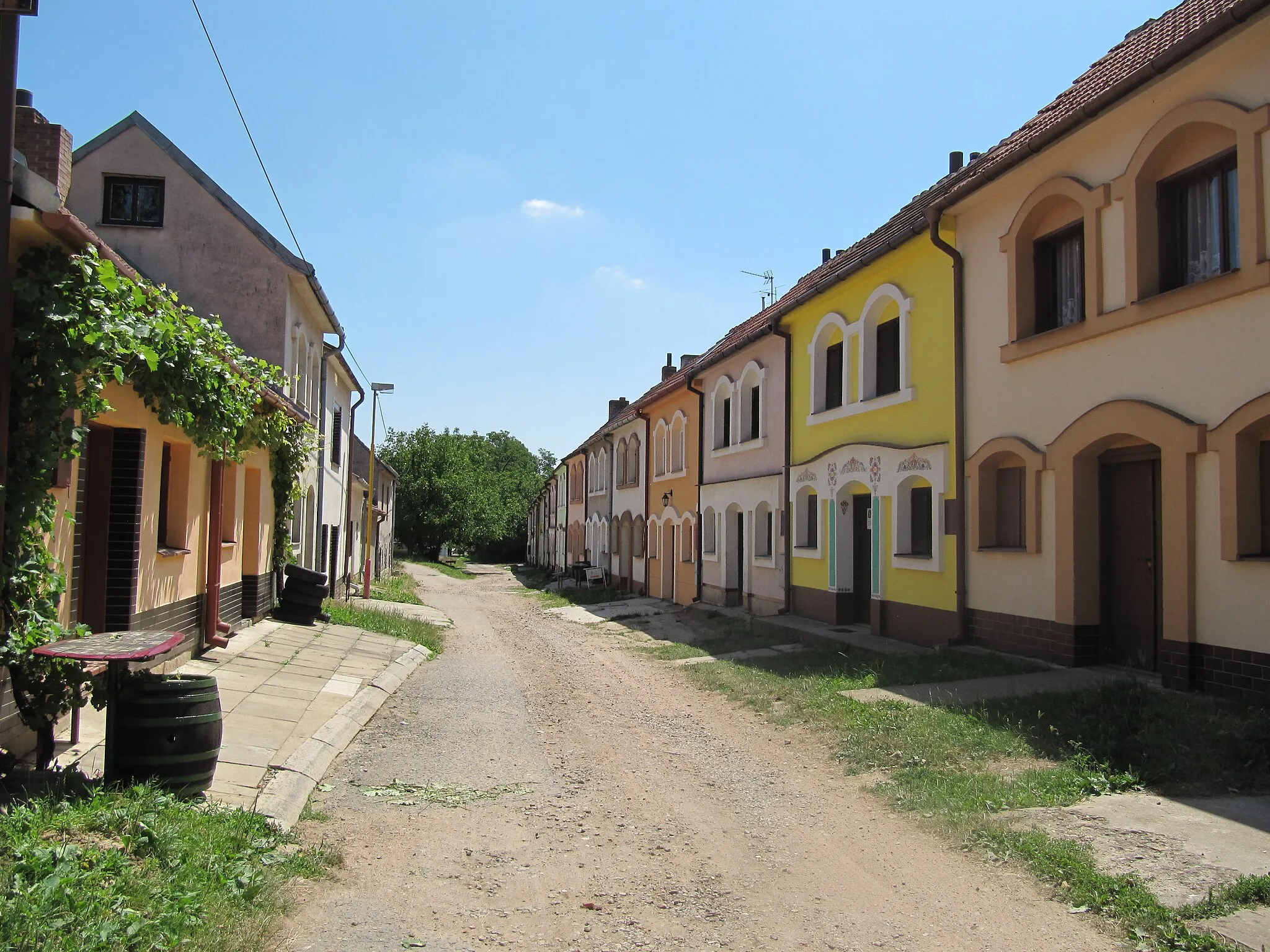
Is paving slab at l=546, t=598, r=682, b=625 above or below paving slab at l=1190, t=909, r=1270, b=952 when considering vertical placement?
below

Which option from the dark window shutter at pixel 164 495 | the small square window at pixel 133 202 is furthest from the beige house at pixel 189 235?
the dark window shutter at pixel 164 495

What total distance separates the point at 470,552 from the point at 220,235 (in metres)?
61.1

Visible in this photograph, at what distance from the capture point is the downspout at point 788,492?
17.1 m

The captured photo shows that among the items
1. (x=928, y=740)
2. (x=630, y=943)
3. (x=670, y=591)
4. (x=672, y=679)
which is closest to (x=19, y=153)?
(x=630, y=943)

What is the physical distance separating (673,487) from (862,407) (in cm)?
1119

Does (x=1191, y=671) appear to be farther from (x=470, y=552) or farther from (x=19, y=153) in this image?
(x=470, y=552)

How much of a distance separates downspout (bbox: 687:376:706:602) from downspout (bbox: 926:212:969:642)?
10.8 meters

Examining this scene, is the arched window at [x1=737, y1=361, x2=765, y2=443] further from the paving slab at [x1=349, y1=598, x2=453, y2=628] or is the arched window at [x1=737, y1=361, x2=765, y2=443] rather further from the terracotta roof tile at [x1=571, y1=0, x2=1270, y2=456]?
the paving slab at [x1=349, y1=598, x2=453, y2=628]

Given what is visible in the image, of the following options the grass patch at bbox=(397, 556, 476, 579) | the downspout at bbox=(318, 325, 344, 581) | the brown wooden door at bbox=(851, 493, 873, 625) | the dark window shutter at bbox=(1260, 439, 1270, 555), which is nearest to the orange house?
the brown wooden door at bbox=(851, 493, 873, 625)

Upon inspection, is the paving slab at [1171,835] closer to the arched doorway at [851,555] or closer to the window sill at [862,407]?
the window sill at [862,407]

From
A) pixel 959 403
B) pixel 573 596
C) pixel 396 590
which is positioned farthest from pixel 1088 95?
pixel 396 590

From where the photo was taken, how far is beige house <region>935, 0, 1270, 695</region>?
770 centimetres

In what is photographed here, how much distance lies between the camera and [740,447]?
19719 millimetres

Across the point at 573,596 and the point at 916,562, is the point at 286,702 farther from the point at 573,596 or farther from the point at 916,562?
the point at 573,596
